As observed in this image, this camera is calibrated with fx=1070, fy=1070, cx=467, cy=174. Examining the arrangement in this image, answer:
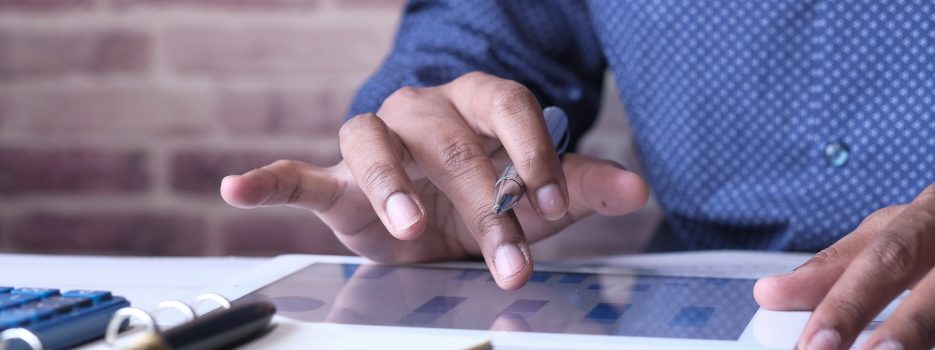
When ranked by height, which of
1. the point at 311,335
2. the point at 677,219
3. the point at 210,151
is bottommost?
→ the point at 677,219

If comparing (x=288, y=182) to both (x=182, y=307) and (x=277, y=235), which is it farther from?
(x=277, y=235)

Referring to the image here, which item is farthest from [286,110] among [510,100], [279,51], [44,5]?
[510,100]

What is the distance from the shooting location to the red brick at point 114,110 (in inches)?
52.1

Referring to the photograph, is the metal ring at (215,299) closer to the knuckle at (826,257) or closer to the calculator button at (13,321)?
the calculator button at (13,321)

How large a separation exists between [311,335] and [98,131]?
36.5 inches

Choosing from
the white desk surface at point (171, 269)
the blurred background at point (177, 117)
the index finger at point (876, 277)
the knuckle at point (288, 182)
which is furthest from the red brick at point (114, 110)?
the index finger at point (876, 277)

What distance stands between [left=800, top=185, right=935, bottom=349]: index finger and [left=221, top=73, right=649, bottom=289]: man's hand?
0.18m

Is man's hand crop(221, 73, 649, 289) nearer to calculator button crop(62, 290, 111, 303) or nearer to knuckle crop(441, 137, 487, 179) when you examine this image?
knuckle crop(441, 137, 487, 179)

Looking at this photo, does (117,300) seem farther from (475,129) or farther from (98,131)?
(98,131)

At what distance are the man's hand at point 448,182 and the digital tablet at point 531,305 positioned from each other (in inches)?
1.3

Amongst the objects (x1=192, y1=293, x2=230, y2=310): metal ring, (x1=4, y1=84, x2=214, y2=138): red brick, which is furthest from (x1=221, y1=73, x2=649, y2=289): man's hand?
(x1=4, y1=84, x2=214, y2=138): red brick

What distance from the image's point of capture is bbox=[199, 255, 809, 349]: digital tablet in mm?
514

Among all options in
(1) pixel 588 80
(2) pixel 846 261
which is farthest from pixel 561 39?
(2) pixel 846 261

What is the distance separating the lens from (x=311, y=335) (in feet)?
1.69
